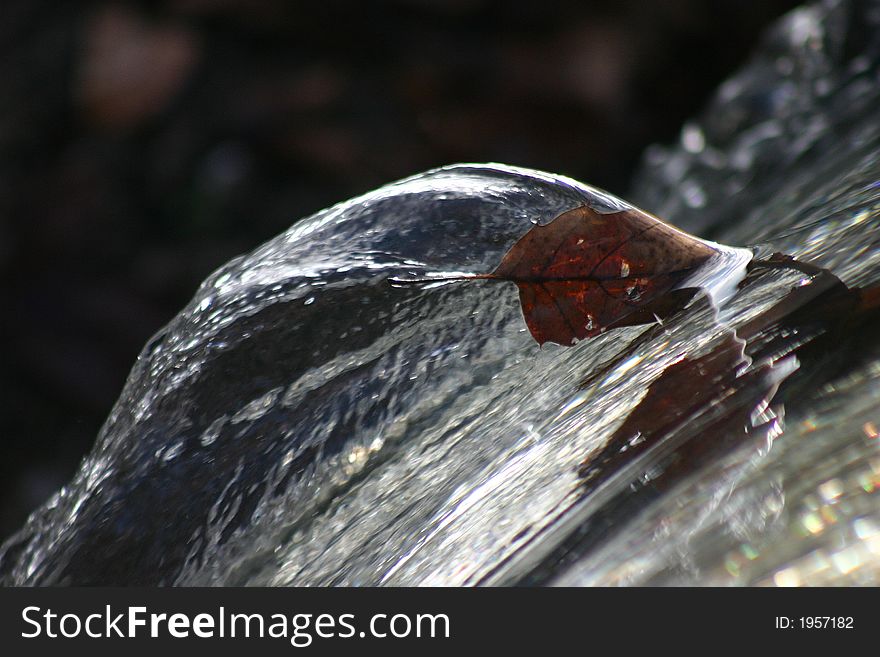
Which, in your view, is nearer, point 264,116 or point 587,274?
point 587,274

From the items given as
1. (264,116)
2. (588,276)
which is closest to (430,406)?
(588,276)

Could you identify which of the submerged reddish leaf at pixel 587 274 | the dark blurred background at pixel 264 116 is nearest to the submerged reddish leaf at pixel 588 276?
the submerged reddish leaf at pixel 587 274

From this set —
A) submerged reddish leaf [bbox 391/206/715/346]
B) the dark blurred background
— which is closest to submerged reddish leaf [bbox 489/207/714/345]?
submerged reddish leaf [bbox 391/206/715/346]

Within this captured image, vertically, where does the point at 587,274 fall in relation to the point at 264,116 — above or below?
below

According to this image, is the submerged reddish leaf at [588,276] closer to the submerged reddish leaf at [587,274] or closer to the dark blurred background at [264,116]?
the submerged reddish leaf at [587,274]

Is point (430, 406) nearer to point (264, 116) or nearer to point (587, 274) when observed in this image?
point (587, 274)

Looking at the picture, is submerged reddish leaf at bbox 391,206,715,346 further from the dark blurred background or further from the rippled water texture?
the dark blurred background

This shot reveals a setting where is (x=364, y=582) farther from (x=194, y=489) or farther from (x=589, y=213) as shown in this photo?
(x=589, y=213)
